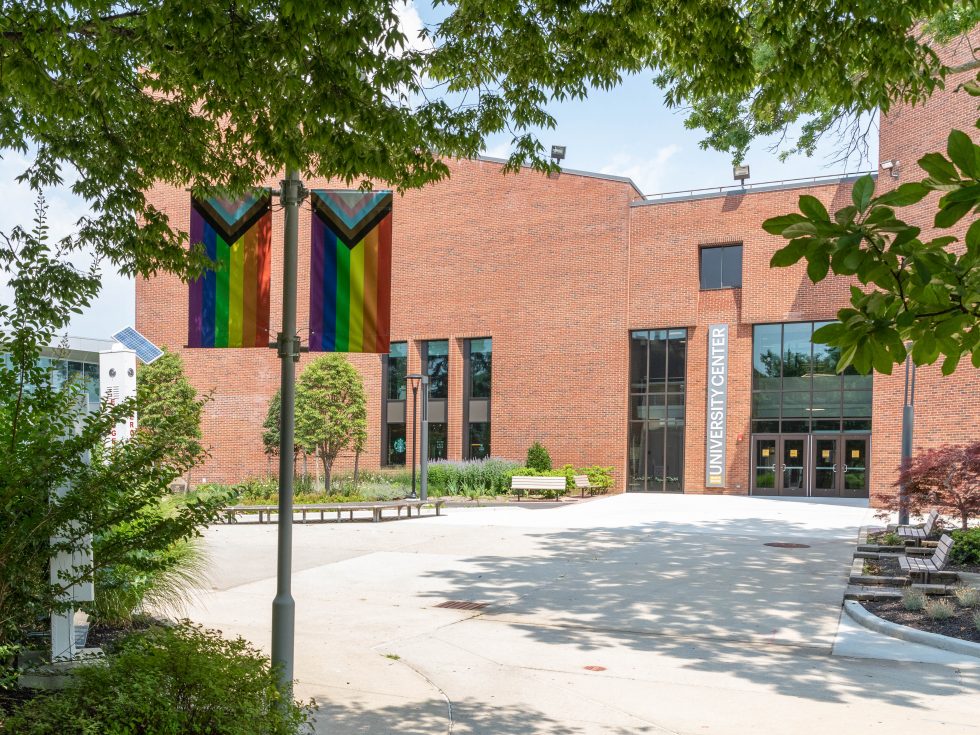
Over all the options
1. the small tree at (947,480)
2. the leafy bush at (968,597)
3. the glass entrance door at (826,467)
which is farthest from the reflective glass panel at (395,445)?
the leafy bush at (968,597)

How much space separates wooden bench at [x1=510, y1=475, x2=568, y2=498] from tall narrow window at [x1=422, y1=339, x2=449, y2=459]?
610 centimetres

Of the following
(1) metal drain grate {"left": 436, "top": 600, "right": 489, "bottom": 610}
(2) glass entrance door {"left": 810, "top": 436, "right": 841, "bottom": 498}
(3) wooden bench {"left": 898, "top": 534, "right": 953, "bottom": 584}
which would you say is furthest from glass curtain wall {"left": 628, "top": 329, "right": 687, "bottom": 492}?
(1) metal drain grate {"left": 436, "top": 600, "right": 489, "bottom": 610}

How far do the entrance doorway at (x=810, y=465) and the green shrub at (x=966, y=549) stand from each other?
60.6 feet


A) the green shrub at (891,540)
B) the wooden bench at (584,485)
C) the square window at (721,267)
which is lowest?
the wooden bench at (584,485)

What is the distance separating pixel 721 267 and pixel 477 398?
1104 centimetres

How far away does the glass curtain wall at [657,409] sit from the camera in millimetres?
33562

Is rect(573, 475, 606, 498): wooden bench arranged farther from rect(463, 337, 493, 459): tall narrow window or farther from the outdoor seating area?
rect(463, 337, 493, 459): tall narrow window

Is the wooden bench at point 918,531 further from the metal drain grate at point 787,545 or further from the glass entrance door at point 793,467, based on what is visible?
the glass entrance door at point 793,467

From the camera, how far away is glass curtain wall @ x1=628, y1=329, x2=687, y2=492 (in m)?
33.6

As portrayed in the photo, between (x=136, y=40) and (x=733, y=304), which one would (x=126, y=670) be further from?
(x=733, y=304)

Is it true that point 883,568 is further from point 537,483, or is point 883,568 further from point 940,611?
point 537,483

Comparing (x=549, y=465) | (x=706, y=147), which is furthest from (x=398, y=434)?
(x=706, y=147)

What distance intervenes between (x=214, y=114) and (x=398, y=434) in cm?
3023

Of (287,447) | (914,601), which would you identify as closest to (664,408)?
(914,601)
